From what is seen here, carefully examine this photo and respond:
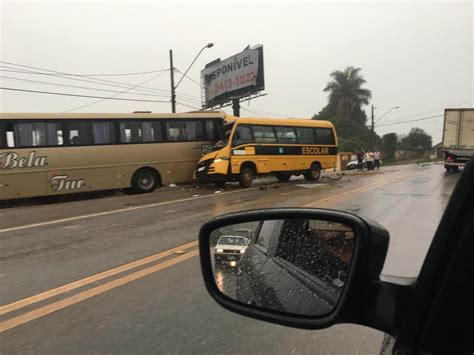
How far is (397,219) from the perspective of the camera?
833cm

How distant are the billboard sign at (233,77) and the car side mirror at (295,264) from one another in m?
37.9

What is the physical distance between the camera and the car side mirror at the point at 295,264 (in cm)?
127

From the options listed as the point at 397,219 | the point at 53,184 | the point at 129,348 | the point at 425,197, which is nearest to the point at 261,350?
the point at 129,348

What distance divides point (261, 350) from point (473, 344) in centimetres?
211

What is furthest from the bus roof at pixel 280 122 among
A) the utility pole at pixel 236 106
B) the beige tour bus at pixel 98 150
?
the utility pole at pixel 236 106

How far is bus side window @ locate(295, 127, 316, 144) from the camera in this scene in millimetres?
19297

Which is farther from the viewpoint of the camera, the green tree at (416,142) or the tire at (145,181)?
the green tree at (416,142)

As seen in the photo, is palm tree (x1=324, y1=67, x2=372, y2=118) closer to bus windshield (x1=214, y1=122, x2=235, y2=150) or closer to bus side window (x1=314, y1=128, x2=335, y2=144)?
bus side window (x1=314, y1=128, x2=335, y2=144)

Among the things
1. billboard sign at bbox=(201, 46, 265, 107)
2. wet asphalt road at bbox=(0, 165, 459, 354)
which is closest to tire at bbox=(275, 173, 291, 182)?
wet asphalt road at bbox=(0, 165, 459, 354)

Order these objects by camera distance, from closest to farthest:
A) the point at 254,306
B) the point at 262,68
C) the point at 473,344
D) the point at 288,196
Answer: the point at 473,344
the point at 254,306
the point at 288,196
the point at 262,68

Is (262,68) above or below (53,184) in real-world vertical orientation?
above

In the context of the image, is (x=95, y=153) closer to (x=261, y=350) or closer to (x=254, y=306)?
(x=261, y=350)

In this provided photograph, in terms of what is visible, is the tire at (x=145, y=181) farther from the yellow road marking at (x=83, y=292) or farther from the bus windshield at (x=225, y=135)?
the yellow road marking at (x=83, y=292)

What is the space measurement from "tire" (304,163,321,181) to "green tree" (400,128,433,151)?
55.2 m
